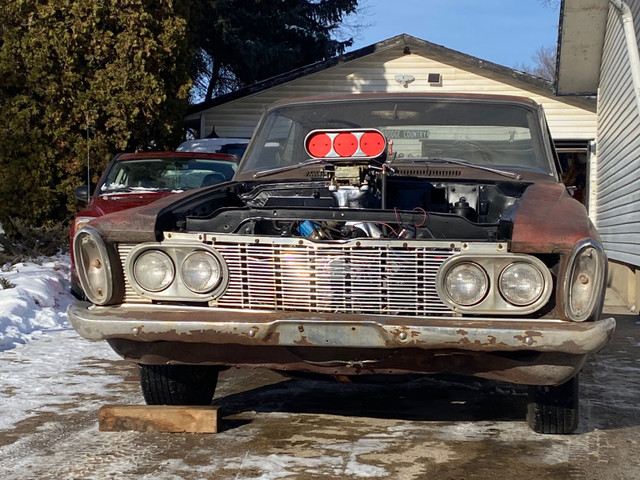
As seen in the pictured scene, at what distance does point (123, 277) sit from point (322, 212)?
0.93 meters

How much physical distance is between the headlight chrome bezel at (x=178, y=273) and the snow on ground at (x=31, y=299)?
325 centimetres

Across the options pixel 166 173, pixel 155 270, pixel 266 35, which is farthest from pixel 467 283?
pixel 266 35

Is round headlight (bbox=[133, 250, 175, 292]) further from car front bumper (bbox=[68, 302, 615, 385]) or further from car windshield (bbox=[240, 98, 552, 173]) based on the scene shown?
car windshield (bbox=[240, 98, 552, 173])

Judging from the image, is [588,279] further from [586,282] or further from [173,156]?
[173,156]

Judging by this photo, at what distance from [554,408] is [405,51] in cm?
1372

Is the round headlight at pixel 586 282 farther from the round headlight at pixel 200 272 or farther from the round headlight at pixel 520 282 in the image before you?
the round headlight at pixel 200 272

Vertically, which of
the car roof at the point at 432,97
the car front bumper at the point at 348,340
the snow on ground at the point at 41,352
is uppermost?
the car roof at the point at 432,97

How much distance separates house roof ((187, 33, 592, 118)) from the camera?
16484 millimetres

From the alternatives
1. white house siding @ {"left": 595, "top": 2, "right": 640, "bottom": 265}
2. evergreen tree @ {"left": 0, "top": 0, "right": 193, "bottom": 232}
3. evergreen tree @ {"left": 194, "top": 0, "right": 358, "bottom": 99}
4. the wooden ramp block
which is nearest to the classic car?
the wooden ramp block

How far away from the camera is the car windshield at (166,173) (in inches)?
369

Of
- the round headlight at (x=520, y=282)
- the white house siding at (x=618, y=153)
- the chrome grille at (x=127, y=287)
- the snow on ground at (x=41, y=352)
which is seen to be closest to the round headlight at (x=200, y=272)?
A: the chrome grille at (x=127, y=287)

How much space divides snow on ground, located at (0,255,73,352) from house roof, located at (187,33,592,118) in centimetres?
749

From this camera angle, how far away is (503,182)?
455 cm

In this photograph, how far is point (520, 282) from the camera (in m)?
3.54
